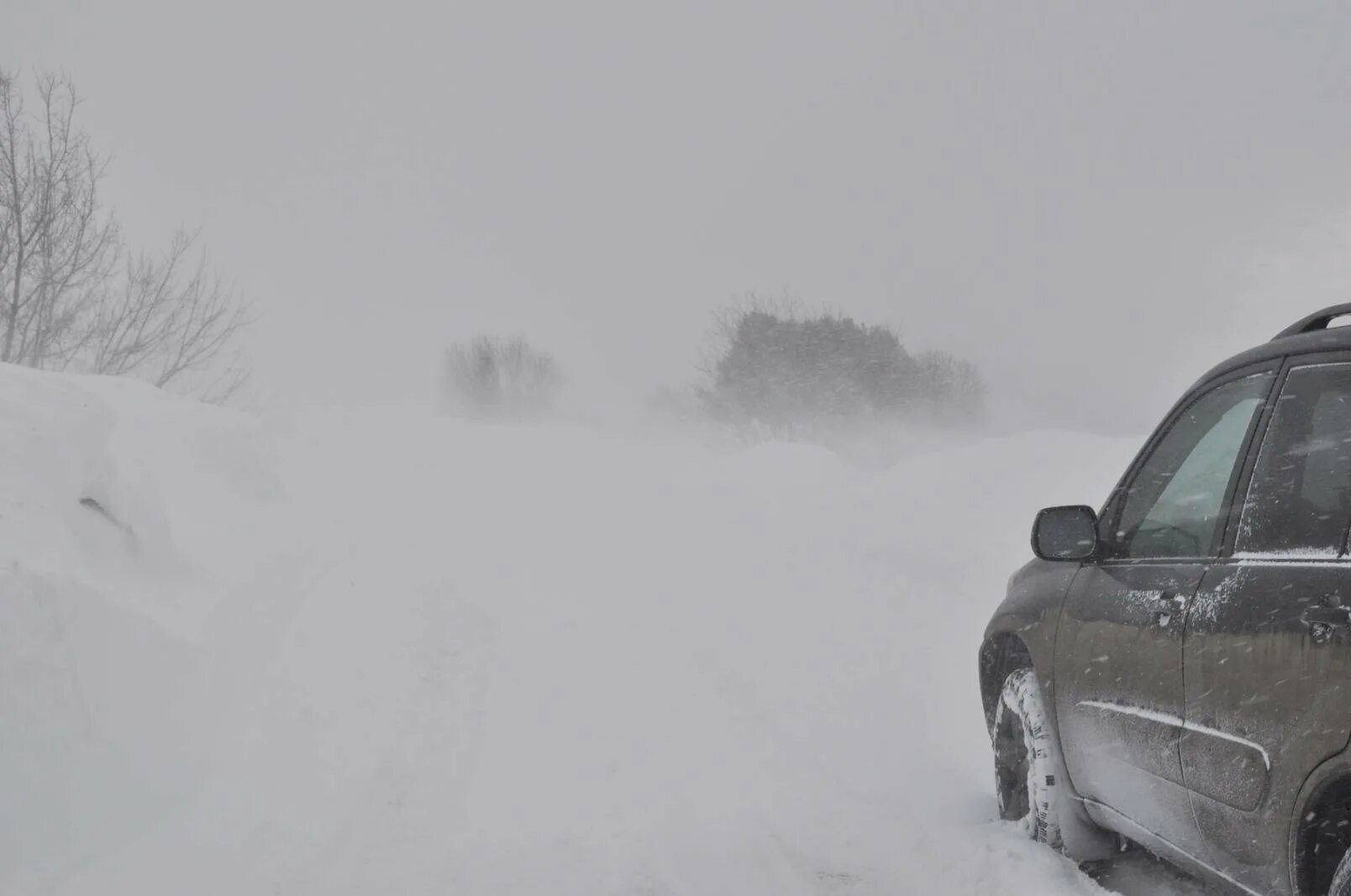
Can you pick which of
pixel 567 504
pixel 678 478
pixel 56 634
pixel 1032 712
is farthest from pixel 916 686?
pixel 678 478

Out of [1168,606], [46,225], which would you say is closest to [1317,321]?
[1168,606]

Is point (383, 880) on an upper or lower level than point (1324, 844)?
lower

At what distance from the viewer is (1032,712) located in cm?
391

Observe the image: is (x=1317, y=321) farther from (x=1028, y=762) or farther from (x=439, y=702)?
(x=439, y=702)

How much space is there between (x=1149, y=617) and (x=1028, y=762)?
4.30 feet

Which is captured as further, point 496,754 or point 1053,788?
point 496,754

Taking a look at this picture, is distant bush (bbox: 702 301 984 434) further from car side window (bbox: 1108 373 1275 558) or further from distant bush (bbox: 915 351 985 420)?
car side window (bbox: 1108 373 1275 558)

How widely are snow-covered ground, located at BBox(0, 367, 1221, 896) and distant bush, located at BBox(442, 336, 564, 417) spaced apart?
4695cm

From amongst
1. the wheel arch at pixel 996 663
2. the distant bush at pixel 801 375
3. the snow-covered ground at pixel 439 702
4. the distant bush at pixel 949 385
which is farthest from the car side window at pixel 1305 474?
the distant bush at pixel 949 385

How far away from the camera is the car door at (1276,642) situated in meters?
2.10

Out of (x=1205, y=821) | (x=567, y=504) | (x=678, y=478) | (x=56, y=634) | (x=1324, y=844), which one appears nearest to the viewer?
(x=1324, y=844)

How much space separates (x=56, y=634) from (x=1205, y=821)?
15.1ft

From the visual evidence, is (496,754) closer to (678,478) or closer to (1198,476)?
(1198,476)

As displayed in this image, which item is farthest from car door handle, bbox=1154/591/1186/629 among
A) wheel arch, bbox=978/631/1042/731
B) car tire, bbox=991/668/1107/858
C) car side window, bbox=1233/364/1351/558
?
wheel arch, bbox=978/631/1042/731
